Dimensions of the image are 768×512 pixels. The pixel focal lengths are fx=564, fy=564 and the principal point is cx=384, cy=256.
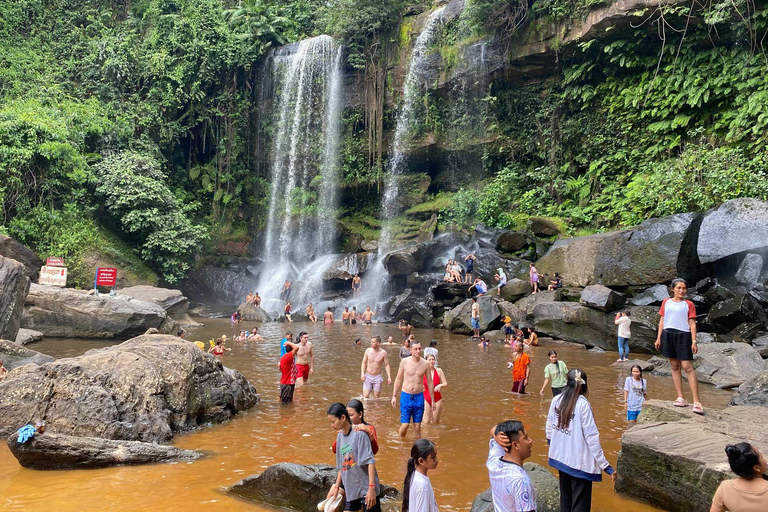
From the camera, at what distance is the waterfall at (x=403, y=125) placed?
27.6 metres

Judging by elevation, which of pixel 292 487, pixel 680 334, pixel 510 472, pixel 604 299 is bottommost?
pixel 292 487

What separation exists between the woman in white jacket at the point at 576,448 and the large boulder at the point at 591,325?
11.3 meters

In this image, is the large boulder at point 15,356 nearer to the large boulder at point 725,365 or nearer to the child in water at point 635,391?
the child in water at point 635,391

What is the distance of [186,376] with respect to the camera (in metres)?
8.26

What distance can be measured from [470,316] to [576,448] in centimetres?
1435

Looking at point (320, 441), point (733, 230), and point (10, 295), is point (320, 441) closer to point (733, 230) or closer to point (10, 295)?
point (10, 295)

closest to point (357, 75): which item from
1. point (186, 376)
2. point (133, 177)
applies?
point (133, 177)

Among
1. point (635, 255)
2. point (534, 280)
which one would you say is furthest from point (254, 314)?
point (635, 255)

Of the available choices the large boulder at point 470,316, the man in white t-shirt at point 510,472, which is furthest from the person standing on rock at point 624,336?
the man in white t-shirt at point 510,472

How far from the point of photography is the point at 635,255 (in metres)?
16.1

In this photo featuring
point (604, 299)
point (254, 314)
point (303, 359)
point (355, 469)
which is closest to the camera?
point (355, 469)

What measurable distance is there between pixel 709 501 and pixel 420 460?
2.91 metres

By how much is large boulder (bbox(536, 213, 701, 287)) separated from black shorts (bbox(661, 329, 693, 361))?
987 centimetres

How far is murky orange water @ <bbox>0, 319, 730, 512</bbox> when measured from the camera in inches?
213
